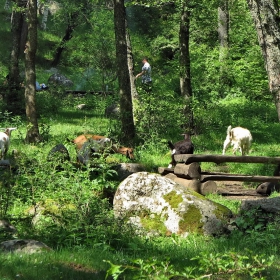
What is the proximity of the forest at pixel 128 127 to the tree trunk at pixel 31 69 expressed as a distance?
37mm

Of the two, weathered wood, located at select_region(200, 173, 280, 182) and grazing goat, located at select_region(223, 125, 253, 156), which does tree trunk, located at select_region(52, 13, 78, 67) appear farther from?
weathered wood, located at select_region(200, 173, 280, 182)

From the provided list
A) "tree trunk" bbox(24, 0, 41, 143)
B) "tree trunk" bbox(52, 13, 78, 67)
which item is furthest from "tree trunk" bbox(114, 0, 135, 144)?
"tree trunk" bbox(52, 13, 78, 67)

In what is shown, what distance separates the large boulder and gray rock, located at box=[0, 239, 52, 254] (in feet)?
7.38

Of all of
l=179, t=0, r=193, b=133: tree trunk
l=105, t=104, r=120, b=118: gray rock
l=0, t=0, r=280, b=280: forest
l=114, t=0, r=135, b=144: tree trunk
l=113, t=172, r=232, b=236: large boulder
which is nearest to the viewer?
l=0, t=0, r=280, b=280: forest

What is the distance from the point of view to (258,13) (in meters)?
9.80

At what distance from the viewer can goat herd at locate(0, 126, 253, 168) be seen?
43.3 ft

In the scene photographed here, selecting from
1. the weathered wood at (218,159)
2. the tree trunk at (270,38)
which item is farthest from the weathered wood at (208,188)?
the tree trunk at (270,38)

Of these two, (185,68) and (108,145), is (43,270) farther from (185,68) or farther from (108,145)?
(185,68)

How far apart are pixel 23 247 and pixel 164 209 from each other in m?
3.56

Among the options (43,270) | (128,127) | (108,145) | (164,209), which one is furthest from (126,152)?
(43,270)

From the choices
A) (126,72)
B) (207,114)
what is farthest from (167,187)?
(207,114)

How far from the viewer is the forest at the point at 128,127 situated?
700cm

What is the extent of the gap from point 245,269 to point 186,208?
493 centimetres

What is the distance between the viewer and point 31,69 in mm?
18906
